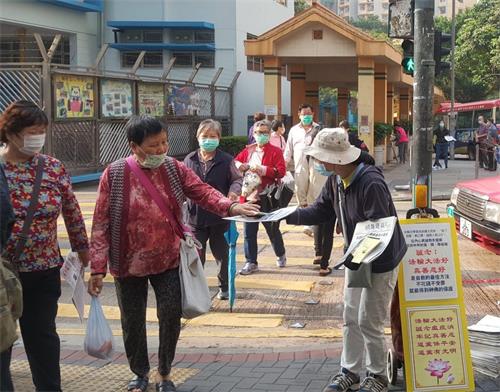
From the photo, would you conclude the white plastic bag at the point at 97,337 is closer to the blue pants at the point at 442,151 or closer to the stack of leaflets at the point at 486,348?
the stack of leaflets at the point at 486,348

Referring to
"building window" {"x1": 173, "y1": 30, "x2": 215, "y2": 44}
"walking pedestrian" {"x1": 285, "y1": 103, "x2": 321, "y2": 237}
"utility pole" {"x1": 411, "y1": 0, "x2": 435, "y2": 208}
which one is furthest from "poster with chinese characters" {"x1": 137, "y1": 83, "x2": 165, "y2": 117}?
"utility pole" {"x1": 411, "y1": 0, "x2": 435, "y2": 208}

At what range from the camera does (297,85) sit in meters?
26.3

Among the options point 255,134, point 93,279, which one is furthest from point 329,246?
point 93,279

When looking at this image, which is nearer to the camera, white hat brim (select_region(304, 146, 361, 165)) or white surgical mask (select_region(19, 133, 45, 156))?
white surgical mask (select_region(19, 133, 45, 156))

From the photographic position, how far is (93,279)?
4246 mm

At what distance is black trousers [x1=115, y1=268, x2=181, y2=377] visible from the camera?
4.35 meters

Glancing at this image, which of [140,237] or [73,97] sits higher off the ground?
[73,97]

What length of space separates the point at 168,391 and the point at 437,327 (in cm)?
177

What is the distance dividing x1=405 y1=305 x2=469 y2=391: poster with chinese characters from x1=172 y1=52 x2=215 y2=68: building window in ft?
85.3

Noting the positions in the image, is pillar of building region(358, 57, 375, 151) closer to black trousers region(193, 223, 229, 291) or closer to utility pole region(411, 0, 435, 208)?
utility pole region(411, 0, 435, 208)

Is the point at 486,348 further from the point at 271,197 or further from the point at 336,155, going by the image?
the point at 271,197

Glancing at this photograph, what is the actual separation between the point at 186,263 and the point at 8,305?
1.34 metres

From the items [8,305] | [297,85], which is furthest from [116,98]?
[8,305]

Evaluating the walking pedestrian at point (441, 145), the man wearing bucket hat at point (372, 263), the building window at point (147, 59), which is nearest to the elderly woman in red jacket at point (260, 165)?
the man wearing bucket hat at point (372, 263)
